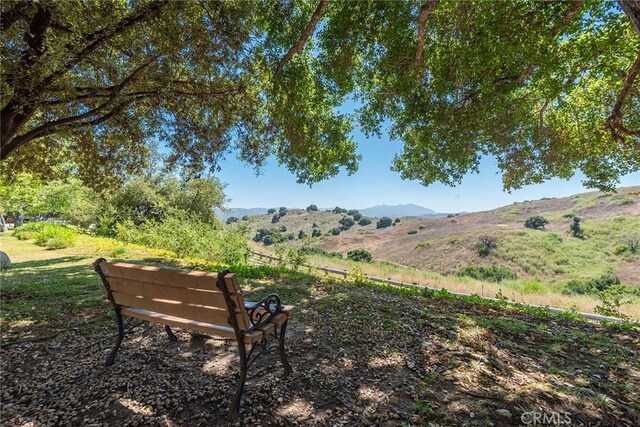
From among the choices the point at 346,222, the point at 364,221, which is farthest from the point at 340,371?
the point at 364,221

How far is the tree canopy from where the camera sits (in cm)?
475

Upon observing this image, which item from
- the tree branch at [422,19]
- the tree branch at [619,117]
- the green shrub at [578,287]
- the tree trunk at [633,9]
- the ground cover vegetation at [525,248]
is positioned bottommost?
the green shrub at [578,287]

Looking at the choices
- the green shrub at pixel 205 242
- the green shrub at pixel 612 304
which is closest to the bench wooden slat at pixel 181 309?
the green shrub at pixel 205 242

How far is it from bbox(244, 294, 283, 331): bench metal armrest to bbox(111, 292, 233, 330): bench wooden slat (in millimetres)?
231

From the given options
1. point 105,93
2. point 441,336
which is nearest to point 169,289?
point 441,336

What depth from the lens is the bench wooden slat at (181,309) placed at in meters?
2.51

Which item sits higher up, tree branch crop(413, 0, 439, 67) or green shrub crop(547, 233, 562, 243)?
tree branch crop(413, 0, 439, 67)

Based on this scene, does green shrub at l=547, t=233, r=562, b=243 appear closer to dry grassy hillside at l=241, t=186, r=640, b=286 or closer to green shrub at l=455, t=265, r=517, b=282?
dry grassy hillside at l=241, t=186, r=640, b=286

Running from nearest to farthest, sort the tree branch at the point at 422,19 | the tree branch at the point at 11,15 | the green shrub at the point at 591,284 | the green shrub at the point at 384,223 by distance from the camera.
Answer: the tree branch at the point at 11,15
the tree branch at the point at 422,19
the green shrub at the point at 591,284
the green shrub at the point at 384,223

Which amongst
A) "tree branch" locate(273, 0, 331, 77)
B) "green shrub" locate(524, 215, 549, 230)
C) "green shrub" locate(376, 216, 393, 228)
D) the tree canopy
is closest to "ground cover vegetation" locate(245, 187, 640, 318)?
"green shrub" locate(524, 215, 549, 230)

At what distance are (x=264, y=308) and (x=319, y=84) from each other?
273 inches

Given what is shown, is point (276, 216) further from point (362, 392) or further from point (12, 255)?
point (362, 392)

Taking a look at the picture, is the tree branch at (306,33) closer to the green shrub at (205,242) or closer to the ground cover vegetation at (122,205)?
the green shrub at (205,242)

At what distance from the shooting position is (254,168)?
8039mm
